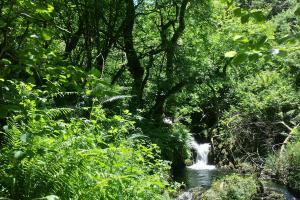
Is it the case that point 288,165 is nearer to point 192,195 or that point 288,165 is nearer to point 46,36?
point 192,195

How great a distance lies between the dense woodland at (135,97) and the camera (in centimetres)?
231

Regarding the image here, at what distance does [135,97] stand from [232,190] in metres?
3.58

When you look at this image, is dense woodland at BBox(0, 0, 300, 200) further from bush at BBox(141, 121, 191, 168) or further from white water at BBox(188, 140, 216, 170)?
white water at BBox(188, 140, 216, 170)

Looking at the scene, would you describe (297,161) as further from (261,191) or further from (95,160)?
(95,160)

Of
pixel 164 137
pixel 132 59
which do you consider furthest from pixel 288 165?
pixel 132 59

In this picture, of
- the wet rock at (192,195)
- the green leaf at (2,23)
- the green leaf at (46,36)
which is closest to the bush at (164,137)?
the wet rock at (192,195)

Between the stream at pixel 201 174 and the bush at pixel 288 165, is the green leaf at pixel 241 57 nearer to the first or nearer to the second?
the stream at pixel 201 174

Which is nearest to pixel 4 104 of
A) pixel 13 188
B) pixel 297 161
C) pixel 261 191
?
pixel 13 188

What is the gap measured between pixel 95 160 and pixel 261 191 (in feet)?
25.4

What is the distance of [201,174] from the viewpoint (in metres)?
14.9

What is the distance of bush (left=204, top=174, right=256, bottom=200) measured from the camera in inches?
360

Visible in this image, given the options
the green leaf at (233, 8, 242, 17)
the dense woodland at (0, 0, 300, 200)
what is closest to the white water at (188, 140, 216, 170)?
the dense woodland at (0, 0, 300, 200)

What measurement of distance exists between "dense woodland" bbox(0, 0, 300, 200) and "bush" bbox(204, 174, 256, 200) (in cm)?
3

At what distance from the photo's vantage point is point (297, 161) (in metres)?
11.7
